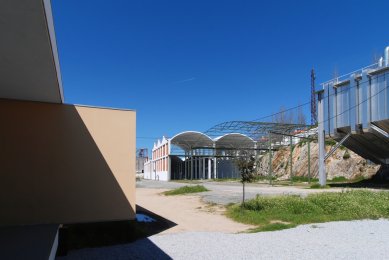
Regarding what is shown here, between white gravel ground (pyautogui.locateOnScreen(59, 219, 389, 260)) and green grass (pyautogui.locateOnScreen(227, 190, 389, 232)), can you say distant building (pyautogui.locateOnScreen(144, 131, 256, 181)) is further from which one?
white gravel ground (pyautogui.locateOnScreen(59, 219, 389, 260))

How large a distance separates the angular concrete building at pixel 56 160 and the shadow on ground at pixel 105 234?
231 mm

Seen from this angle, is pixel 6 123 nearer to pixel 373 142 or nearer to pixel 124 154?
pixel 124 154

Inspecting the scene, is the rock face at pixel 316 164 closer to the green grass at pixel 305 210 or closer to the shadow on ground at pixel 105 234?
the green grass at pixel 305 210

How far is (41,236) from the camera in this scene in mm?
7773

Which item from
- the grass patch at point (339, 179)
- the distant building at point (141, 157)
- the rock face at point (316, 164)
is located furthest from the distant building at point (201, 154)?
the distant building at point (141, 157)

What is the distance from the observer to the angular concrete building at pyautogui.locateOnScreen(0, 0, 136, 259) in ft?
30.8

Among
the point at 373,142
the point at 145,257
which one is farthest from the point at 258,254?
the point at 373,142

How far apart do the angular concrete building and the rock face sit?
92.7ft

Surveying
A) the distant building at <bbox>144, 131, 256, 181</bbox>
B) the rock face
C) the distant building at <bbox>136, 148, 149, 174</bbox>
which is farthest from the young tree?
the distant building at <bbox>136, 148, 149, 174</bbox>

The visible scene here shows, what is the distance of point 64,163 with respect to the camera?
10.1 m

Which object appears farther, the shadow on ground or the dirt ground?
the dirt ground


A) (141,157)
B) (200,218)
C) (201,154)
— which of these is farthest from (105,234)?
(141,157)

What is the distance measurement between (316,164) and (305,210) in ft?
119

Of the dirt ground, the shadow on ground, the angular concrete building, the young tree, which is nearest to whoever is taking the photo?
the shadow on ground
